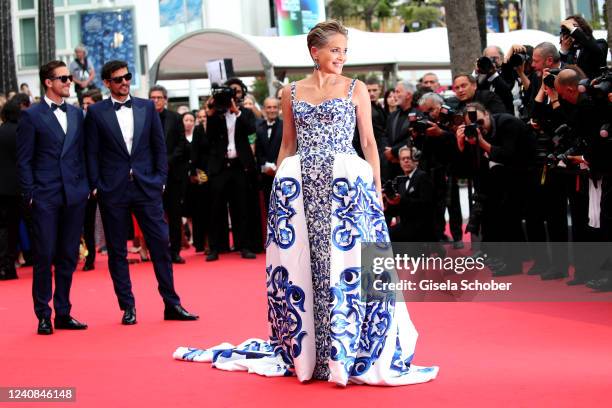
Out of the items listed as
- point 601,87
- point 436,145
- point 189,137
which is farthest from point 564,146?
point 189,137

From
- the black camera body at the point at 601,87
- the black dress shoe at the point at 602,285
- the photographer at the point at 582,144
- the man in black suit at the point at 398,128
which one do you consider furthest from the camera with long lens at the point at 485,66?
the black camera body at the point at 601,87

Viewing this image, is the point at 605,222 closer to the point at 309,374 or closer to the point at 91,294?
the point at 309,374

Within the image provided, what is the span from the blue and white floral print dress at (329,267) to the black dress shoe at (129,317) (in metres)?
2.66

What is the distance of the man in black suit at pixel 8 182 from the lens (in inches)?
545

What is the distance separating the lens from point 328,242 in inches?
271

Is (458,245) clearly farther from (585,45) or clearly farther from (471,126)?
(585,45)

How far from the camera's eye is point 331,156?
6.91 m

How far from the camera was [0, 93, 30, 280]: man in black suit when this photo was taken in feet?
45.4

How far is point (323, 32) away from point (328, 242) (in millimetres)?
1261

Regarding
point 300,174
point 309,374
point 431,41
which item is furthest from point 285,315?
point 431,41

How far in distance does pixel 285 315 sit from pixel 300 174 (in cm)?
85

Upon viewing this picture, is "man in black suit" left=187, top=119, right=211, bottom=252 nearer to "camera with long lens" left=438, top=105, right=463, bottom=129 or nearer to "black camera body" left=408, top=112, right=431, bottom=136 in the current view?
"black camera body" left=408, top=112, right=431, bottom=136

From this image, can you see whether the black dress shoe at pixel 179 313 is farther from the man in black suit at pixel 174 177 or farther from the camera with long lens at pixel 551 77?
the man in black suit at pixel 174 177

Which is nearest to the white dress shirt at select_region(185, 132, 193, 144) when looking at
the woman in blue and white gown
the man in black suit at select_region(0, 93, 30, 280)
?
the man in black suit at select_region(0, 93, 30, 280)
